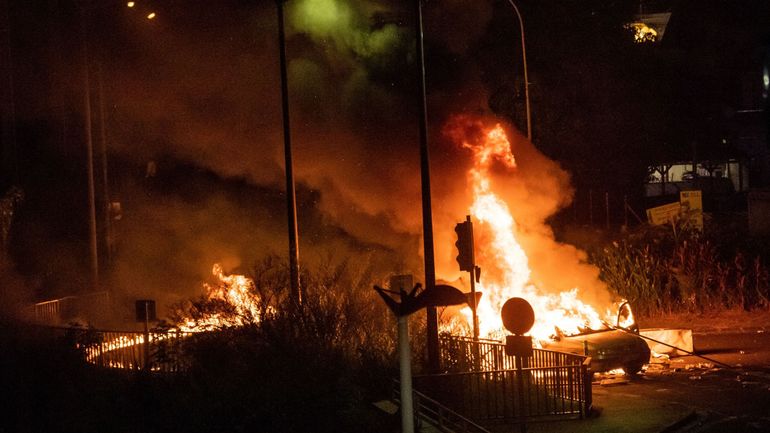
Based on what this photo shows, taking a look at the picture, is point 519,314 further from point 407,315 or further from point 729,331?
point 729,331

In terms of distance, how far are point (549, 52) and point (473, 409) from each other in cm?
2044

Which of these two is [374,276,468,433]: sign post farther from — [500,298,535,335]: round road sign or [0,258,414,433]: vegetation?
[0,258,414,433]: vegetation

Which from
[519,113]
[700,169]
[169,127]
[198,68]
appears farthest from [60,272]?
[700,169]

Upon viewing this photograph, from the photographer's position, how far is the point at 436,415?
1111cm

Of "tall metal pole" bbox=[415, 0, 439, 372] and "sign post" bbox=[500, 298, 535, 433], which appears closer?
"sign post" bbox=[500, 298, 535, 433]

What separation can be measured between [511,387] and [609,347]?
10.6 feet

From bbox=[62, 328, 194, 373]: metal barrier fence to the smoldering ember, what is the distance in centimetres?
6

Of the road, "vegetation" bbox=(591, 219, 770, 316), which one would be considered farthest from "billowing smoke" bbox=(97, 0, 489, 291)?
the road

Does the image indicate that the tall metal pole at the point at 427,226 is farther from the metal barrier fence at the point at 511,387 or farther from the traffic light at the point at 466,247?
the traffic light at the point at 466,247

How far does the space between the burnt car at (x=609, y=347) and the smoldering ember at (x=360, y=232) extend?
0.05 metres

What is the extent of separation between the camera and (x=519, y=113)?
29.0 metres

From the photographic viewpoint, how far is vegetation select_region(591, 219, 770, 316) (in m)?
23.1

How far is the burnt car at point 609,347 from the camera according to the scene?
14.7 metres

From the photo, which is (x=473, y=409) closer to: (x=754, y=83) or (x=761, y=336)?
(x=761, y=336)
